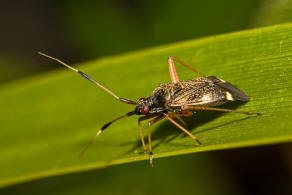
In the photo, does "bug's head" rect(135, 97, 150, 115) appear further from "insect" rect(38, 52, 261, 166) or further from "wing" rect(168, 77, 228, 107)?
"wing" rect(168, 77, 228, 107)

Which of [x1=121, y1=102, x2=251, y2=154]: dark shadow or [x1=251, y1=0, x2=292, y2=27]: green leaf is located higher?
[x1=251, y1=0, x2=292, y2=27]: green leaf

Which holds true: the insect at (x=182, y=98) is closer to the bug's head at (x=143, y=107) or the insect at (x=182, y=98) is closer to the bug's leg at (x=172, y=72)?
the bug's head at (x=143, y=107)

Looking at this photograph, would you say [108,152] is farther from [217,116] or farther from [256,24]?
[256,24]

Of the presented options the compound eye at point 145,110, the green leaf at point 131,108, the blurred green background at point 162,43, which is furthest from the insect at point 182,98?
the blurred green background at point 162,43

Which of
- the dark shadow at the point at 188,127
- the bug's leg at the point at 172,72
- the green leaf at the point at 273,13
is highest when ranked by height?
the green leaf at the point at 273,13

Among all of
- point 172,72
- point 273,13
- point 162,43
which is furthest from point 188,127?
point 162,43

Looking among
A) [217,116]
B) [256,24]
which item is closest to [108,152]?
[217,116]

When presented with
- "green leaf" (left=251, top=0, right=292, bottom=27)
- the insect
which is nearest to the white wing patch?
Result: the insect
